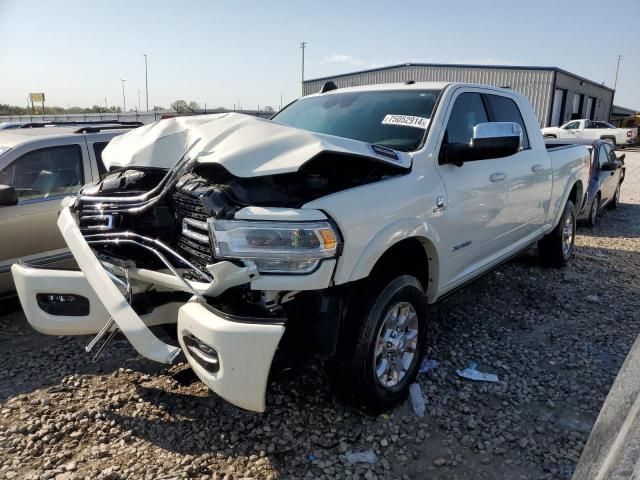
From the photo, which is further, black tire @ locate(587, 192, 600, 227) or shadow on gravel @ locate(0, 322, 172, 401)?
black tire @ locate(587, 192, 600, 227)

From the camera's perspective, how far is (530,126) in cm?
495

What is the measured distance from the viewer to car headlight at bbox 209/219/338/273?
7.59 ft

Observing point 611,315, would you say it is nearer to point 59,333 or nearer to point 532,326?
point 532,326

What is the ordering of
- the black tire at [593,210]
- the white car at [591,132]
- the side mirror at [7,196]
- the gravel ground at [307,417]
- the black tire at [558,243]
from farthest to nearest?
the white car at [591,132] → the black tire at [593,210] → the black tire at [558,243] → the side mirror at [7,196] → the gravel ground at [307,417]

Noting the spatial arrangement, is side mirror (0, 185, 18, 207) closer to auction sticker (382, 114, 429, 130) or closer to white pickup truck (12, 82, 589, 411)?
white pickup truck (12, 82, 589, 411)

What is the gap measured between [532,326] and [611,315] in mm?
869

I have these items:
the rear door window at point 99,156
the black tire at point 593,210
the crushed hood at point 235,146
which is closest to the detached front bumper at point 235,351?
the crushed hood at point 235,146

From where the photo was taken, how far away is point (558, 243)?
5.82 meters

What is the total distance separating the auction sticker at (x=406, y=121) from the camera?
3.47m

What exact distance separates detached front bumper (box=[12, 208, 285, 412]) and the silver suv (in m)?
1.16

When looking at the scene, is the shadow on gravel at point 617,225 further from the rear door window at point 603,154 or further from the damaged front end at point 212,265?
the damaged front end at point 212,265

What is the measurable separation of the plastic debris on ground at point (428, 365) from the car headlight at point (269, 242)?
1.57 metres

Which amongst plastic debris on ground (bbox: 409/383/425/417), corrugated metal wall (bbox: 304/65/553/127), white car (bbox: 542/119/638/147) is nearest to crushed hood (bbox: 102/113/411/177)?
plastic debris on ground (bbox: 409/383/425/417)

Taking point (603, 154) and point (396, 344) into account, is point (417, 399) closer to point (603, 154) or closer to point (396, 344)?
point (396, 344)
